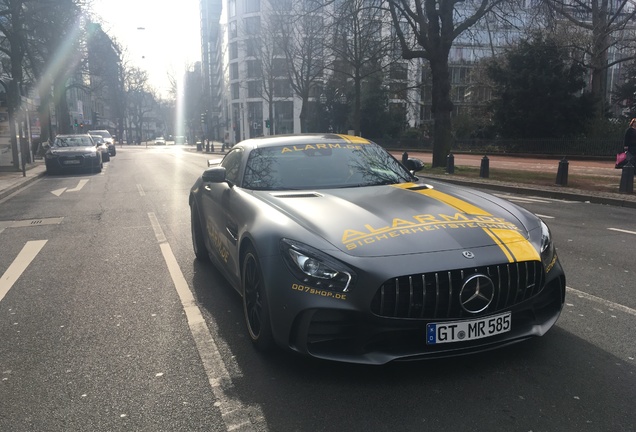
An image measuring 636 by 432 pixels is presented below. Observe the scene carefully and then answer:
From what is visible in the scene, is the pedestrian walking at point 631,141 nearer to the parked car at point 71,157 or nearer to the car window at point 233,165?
the car window at point 233,165

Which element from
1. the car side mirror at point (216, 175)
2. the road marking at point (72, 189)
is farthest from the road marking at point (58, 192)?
the car side mirror at point (216, 175)

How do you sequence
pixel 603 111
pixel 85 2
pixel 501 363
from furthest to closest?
pixel 603 111 → pixel 85 2 → pixel 501 363

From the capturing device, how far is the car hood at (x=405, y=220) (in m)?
3.26

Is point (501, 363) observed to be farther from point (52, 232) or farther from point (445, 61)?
point (445, 61)

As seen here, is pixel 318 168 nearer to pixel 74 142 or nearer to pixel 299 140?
pixel 299 140

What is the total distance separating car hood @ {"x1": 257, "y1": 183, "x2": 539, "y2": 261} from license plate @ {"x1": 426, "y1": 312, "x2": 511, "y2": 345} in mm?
427

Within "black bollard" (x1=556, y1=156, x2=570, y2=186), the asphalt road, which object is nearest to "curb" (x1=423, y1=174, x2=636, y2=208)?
"black bollard" (x1=556, y1=156, x2=570, y2=186)

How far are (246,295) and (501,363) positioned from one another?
1.88 meters

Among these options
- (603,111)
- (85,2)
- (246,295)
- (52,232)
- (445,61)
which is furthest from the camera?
(603,111)

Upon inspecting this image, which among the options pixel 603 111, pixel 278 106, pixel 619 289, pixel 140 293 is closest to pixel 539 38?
pixel 603 111

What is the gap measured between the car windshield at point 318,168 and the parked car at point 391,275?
0.50 metres

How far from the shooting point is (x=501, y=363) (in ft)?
11.5

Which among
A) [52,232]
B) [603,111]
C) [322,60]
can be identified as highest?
[322,60]

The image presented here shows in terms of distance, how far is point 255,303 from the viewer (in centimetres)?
379
